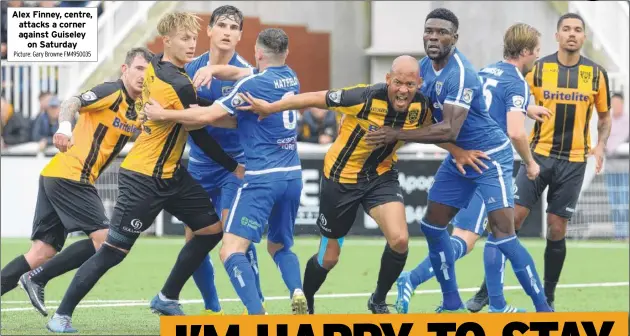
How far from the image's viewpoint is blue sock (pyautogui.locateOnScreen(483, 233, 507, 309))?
11.0 meters

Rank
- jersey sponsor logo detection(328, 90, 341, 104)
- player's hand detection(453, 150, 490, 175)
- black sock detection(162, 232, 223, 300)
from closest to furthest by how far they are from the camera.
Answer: jersey sponsor logo detection(328, 90, 341, 104) → black sock detection(162, 232, 223, 300) → player's hand detection(453, 150, 490, 175)

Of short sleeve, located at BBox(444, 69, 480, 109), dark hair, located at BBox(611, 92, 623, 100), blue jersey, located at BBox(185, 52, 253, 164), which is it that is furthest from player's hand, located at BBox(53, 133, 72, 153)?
dark hair, located at BBox(611, 92, 623, 100)

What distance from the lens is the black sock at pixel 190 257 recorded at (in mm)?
10492

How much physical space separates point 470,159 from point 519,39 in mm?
1255

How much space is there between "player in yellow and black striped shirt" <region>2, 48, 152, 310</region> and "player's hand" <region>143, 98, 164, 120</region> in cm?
67

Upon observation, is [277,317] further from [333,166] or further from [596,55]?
[596,55]

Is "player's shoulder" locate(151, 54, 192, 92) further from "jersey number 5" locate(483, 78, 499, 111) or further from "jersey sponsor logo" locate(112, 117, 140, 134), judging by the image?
"jersey number 5" locate(483, 78, 499, 111)

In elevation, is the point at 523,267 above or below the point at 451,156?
below

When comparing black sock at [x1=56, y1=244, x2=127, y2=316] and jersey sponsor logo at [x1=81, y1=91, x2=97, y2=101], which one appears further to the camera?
jersey sponsor logo at [x1=81, y1=91, x2=97, y2=101]

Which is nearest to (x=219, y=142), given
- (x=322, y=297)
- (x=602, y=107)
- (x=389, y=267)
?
(x=389, y=267)

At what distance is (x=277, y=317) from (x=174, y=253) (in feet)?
33.2

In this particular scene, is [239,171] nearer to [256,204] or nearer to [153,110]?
[256,204]

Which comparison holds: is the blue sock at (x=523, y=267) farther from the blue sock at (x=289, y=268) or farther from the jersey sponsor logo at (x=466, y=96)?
the blue sock at (x=289, y=268)

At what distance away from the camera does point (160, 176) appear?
10.2 meters
